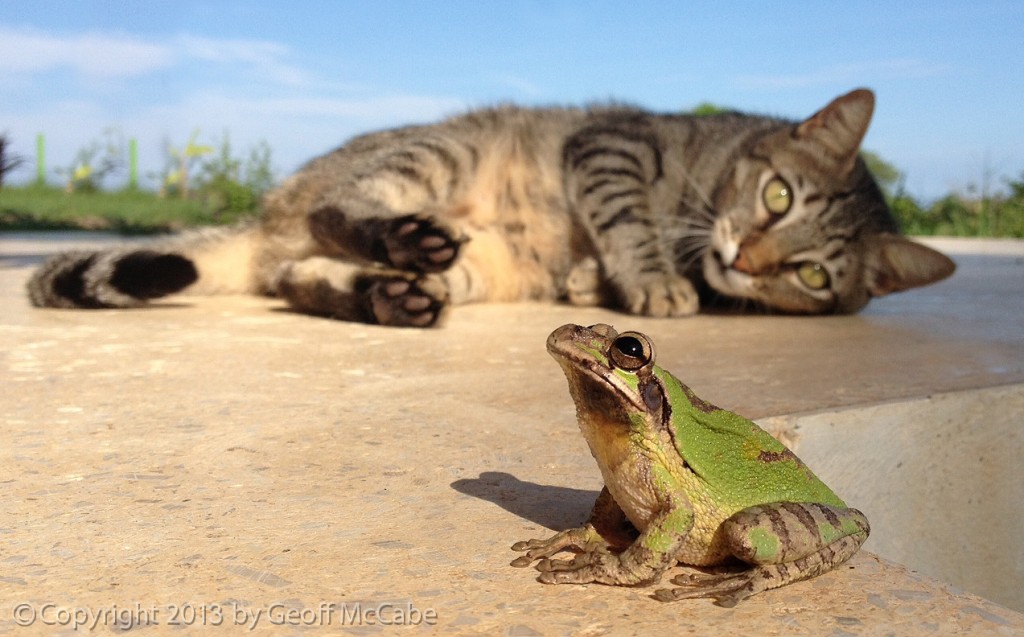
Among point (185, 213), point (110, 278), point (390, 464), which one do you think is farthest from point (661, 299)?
point (185, 213)

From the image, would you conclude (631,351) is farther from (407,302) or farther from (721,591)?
(407,302)

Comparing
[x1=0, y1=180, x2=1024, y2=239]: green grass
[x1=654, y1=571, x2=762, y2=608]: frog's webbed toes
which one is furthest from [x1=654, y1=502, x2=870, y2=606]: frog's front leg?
[x1=0, y1=180, x2=1024, y2=239]: green grass

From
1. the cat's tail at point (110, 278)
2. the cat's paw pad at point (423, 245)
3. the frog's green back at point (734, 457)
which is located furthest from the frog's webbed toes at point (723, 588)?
the cat's tail at point (110, 278)

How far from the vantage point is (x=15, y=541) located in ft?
5.24

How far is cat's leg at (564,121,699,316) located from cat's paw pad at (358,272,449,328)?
3.37 feet

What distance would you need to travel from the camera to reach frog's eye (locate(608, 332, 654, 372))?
1.49 metres

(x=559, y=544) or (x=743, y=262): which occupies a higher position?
(x=743, y=262)

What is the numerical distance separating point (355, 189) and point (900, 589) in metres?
3.58

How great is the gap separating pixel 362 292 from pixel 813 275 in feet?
6.97

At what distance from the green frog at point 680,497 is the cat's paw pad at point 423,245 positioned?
7.84 feet

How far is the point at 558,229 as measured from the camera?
512 centimetres

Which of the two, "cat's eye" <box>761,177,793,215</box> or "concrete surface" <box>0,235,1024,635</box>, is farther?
"cat's eye" <box>761,177,793,215</box>

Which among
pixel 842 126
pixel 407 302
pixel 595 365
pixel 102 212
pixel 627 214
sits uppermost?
pixel 842 126

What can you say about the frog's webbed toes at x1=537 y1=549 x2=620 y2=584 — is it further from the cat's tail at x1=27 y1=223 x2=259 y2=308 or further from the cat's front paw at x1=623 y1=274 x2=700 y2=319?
the cat's tail at x1=27 y1=223 x2=259 y2=308
